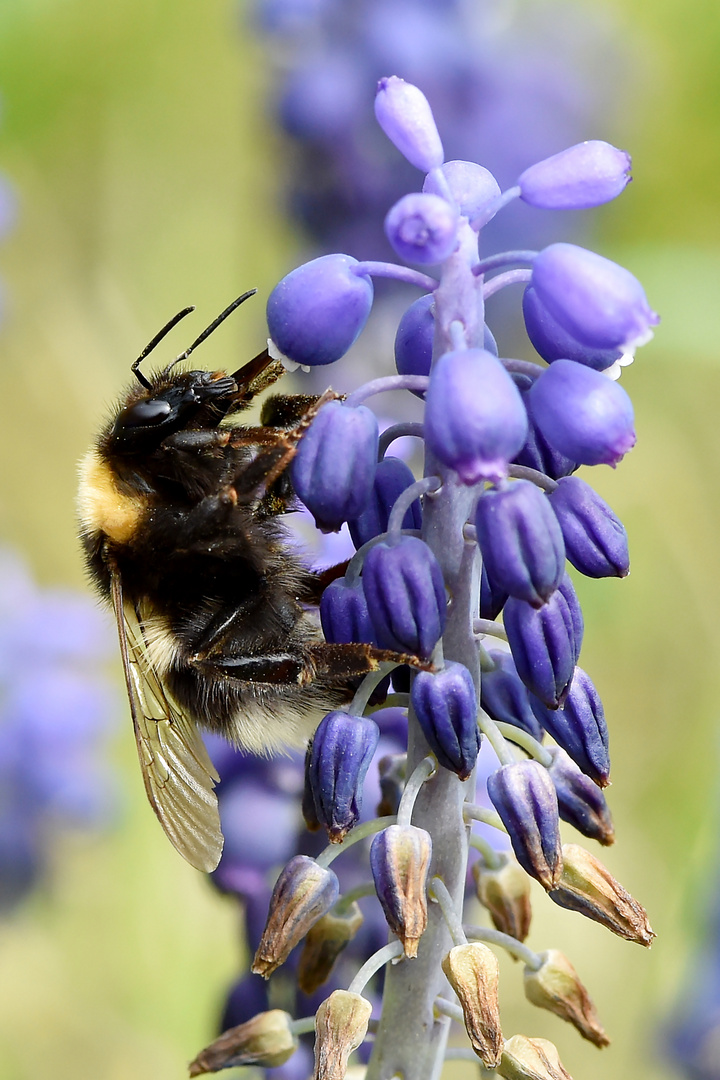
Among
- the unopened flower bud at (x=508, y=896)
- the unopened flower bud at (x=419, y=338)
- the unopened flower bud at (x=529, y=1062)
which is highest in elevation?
the unopened flower bud at (x=419, y=338)

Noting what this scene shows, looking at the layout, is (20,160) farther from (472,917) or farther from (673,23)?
(472,917)

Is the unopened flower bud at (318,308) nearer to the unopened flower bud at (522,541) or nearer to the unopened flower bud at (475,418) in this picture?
the unopened flower bud at (475,418)

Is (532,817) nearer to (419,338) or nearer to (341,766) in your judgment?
(341,766)

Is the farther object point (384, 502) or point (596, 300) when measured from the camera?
point (384, 502)

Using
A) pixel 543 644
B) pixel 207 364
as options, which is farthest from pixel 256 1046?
pixel 207 364

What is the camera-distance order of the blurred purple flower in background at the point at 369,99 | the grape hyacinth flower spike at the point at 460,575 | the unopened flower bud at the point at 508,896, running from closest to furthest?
the grape hyacinth flower spike at the point at 460,575 → the unopened flower bud at the point at 508,896 → the blurred purple flower in background at the point at 369,99

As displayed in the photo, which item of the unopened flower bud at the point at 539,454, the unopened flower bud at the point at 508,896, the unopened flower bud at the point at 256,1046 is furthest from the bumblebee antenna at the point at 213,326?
the unopened flower bud at the point at 256,1046

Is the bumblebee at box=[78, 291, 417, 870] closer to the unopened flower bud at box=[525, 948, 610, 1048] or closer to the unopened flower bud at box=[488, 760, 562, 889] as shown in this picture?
the unopened flower bud at box=[488, 760, 562, 889]

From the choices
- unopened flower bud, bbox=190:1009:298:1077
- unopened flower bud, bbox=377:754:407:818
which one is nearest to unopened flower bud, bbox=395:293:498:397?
unopened flower bud, bbox=377:754:407:818
